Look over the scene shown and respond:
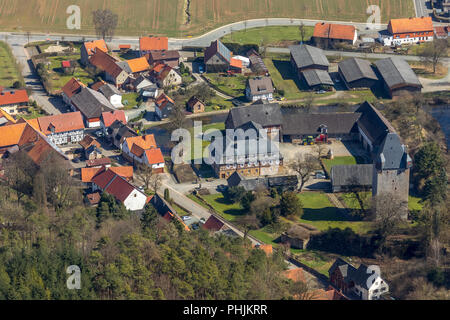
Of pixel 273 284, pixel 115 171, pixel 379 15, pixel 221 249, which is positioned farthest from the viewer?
pixel 379 15

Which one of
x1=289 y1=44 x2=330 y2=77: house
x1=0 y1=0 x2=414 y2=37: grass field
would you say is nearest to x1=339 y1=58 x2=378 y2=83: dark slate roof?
x1=289 y1=44 x2=330 y2=77: house

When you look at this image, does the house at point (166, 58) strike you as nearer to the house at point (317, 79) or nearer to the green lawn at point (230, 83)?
the green lawn at point (230, 83)

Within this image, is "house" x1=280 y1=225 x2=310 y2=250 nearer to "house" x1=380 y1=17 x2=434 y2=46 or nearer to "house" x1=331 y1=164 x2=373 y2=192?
"house" x1=331 y1=164 x2=373 y2=192

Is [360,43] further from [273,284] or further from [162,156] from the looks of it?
[273,284]

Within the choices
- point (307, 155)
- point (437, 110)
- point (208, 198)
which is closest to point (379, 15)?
point (437, 110)

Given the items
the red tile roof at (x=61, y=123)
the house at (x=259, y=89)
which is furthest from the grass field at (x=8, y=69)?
the house at (x=259, y=89)

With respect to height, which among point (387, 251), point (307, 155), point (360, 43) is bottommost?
point (387, 251)
